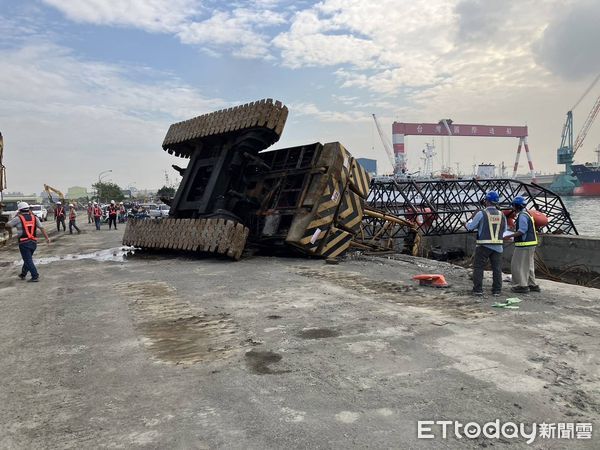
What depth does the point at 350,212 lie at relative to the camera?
37.9ft

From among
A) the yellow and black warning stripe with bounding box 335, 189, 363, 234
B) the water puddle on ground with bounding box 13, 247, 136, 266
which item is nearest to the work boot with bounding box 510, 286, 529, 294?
the yellow and black warning stripe with bounding box 335, 189, 363, 234

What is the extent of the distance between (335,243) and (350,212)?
0.98m

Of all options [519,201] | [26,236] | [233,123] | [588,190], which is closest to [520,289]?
[519,201]

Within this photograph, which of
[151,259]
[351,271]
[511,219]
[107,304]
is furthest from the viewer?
[151,259]

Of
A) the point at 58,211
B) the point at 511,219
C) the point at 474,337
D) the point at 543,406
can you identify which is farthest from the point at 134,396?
the point at 58,211

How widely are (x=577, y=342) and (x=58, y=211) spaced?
26.8m

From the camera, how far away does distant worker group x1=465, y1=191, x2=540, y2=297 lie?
7023 millimetres

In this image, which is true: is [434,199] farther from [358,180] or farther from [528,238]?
[528,238]

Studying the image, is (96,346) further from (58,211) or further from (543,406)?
(58,211)

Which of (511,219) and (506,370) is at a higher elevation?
(511,219)

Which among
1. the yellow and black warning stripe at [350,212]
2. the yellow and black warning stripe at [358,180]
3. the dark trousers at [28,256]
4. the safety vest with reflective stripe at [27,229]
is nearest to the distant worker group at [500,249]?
the yellow and black warning stripe at [350,212]

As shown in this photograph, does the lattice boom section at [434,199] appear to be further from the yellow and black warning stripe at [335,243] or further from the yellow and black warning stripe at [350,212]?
the yellow and black warning stripe at [335,243]

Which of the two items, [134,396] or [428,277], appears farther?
[428,277]

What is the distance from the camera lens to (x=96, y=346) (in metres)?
4.68
